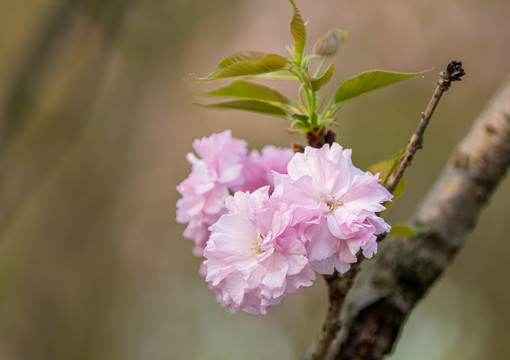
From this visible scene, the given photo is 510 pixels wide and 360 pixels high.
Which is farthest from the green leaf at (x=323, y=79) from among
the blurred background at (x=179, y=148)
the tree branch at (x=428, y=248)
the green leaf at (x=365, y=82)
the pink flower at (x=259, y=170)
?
the blurred background at (x=179, y=148)

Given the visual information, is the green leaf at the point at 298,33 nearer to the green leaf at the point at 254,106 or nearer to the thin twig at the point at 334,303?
the green leaf at the point at 254,106

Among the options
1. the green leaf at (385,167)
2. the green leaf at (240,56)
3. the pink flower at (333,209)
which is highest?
the green leaf at (240,56)

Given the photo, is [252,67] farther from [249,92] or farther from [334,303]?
[334,303]

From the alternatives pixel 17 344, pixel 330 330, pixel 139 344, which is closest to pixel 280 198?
pixel 330 330

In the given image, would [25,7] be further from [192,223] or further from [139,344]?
[192,223]

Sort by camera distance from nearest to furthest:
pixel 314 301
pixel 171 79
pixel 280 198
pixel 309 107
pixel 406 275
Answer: pixel 280 198, pixel 309 107, pixel 406 275, pixel 314 301, pixel 171 79

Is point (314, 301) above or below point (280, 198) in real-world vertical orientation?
below
